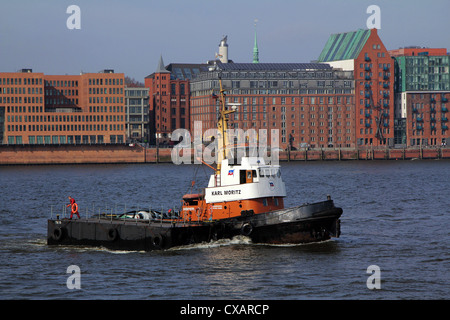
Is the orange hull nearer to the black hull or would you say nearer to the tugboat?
the tugboat

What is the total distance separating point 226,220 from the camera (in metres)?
52.7

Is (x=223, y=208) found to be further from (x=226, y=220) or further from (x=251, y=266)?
(x=251, y=266)

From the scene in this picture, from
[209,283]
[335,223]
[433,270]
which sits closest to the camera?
[209,283]

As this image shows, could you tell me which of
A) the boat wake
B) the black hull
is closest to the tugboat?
the black hull

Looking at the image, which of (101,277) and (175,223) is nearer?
(101,277)

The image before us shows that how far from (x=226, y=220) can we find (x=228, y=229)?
25.2 inches

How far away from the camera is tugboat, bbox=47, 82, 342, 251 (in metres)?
52.1

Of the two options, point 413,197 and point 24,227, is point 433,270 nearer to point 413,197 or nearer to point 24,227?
point 24,227

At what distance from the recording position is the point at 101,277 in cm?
4522

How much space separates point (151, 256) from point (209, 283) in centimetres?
828

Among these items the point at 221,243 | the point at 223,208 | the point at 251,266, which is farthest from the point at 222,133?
the point at 251,266

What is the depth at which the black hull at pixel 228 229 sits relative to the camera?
51906mm

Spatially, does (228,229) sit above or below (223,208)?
below
